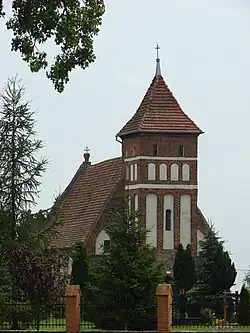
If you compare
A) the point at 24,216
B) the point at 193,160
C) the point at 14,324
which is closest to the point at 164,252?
the point at 193,160

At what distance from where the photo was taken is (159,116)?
61.9 metres

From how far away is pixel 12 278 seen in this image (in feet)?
131

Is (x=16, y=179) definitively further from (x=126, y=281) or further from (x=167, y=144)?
(x=167, y=144)

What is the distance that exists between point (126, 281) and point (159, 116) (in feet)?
93.8

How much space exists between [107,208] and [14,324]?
26250mm

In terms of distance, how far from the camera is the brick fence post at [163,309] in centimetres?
3122

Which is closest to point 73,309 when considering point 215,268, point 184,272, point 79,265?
point 79,265

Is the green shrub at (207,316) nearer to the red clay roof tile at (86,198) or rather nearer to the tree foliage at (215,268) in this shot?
the tree foliage at (215,268)

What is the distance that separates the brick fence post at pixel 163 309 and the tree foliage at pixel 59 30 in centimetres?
1159

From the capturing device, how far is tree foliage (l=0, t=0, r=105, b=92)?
21.1 m

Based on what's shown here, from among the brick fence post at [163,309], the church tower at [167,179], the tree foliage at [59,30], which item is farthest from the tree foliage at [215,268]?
the tree foliage at [59,30]

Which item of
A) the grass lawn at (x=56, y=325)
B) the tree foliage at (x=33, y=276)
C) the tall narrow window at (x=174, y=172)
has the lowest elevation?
the grass lawn at (x=56, y=325)

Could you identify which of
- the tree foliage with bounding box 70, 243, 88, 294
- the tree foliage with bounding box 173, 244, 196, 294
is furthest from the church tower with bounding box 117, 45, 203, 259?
the tree foliage with bounding box 70, 243, 88, 294

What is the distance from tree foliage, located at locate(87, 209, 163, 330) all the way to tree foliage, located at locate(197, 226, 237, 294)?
15.9 metres
